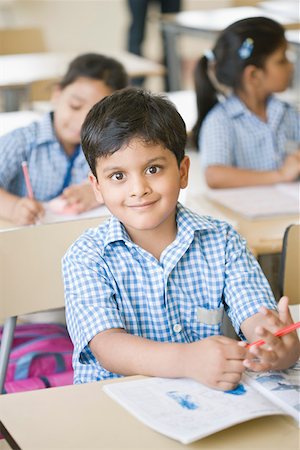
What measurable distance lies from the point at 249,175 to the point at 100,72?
552 millimetres

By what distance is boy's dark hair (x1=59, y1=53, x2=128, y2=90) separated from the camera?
2.61 metres

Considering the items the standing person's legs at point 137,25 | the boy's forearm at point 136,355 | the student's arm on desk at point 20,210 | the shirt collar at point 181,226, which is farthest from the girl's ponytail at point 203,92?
the standing person's legs at point 137,25

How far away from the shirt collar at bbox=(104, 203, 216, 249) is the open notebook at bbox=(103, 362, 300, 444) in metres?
0.32

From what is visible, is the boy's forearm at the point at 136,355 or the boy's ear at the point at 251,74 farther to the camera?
the boy's ear at the point at 251,74

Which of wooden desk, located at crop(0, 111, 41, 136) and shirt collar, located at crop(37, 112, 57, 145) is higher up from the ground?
shirt collar, located at crop(37, 112, 57, 145)

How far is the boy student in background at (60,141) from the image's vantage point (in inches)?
99.2

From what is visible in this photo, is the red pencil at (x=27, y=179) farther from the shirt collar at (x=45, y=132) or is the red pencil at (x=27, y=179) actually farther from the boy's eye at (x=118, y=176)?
the boy's eye at (x=118, y=176)

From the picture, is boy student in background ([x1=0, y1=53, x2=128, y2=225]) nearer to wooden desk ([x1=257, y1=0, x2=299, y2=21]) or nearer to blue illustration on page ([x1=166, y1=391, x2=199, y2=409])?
blue illustration on page ([x1=166, y1=391, x2=199, y2=409])

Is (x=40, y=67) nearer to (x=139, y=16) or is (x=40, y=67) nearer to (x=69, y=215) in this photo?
(x=139, y=16)

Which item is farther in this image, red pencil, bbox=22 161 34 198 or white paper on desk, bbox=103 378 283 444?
red pencil, bbox=22 161 34 198

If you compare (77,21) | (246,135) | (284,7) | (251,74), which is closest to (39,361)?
(246,135)

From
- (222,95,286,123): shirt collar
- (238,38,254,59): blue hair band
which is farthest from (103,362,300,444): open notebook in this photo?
(238,38,254,59): blue hair band

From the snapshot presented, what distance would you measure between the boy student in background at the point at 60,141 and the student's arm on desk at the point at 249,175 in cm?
40

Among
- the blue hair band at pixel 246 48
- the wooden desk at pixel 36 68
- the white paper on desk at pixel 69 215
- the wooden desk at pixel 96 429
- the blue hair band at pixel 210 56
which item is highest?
the blue hair band at pixel 246 48
